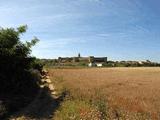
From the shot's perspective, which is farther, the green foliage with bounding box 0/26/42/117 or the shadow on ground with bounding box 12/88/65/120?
the green foliage with bounding box 0/26/42/117

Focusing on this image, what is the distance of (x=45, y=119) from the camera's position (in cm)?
1512

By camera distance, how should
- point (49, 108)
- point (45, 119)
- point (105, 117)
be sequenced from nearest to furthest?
point (105, 117) < point (45, 119) < point (49, 108)

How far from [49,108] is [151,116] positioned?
21.8 feet

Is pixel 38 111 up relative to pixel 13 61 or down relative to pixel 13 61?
down

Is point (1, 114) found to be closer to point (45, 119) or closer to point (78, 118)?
point (45, 119)

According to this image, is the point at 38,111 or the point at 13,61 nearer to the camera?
the point at 38,111

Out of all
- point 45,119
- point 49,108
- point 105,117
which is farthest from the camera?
point 49,108

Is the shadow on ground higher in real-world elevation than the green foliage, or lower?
lower

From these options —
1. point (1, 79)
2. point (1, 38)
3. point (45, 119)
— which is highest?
point (1, 38)

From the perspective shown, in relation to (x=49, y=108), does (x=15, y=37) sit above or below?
above

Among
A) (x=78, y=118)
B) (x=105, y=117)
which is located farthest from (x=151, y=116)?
(x=78, y=118)

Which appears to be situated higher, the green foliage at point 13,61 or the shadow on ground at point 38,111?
the green foliage at point 13,61

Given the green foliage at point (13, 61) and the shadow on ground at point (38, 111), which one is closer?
the shadow on ground at point (38, 111)

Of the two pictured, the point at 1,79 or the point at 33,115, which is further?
the point at 1,79
